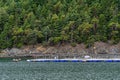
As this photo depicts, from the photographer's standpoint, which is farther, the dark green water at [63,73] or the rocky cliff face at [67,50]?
the rocky cliff face at [67,50]

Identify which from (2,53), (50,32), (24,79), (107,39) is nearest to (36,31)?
(50,32)

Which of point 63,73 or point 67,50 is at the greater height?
point 63,73

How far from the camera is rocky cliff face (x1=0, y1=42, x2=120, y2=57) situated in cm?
18025

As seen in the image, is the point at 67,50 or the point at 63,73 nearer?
the point at 63,73

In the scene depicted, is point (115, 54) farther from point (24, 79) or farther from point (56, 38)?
point (24, 79)

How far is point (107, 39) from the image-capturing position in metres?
188

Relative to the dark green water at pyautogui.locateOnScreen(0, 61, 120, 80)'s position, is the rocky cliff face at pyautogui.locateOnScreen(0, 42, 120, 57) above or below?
below

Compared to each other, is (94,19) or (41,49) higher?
(94,19)

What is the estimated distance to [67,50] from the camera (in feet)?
609

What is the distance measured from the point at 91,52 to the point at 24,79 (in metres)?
95.9

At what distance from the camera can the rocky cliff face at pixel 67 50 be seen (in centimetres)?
18025

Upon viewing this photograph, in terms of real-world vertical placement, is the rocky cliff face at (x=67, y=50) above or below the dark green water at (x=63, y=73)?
below

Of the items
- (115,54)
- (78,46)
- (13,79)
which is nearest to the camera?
(13,79)

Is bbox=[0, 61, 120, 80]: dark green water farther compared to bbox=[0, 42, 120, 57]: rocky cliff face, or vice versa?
bbox=[0, 42, 120, 57]: rocky cliff face
